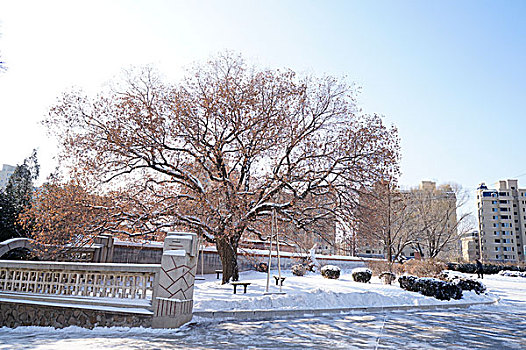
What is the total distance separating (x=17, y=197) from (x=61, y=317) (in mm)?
22062

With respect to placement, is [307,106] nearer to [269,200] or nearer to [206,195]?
[269,200]

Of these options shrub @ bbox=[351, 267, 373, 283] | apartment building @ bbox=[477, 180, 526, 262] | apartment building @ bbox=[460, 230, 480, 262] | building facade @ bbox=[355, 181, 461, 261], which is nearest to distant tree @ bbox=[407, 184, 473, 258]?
building facade @ bbox=[355, 181, 461, 261]

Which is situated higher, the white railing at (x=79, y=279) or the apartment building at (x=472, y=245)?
the apartment building at (x=472, y=245)

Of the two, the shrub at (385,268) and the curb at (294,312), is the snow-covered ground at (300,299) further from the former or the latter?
the shrub at (385,268)

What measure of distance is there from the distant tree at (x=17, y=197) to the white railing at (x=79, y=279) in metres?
2.99

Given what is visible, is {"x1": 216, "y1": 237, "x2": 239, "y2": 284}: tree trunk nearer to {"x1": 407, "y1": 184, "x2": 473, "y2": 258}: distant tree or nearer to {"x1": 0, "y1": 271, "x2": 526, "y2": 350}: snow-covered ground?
{"x1": 0, "y1": 271, "x2": 526, "y2": 350}: snow-covered ground

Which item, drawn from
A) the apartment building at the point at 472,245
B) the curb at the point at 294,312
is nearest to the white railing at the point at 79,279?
the curb at the point at 294,312

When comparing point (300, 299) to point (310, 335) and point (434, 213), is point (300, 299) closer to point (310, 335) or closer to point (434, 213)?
point (310, 335)

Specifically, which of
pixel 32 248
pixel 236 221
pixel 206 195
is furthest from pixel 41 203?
pixel 236 221

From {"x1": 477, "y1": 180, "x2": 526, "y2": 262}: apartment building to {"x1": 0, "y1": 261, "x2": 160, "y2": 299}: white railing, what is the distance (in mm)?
87126

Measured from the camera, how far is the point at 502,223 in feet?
267

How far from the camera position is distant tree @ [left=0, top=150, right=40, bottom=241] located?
61.8 ft

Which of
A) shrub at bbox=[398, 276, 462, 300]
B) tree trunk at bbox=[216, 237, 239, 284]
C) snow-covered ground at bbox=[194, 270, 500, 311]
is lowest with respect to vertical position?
snow-covered ground at bbox=[194, 270, 500, 311]

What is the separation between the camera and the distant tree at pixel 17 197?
18.8m
